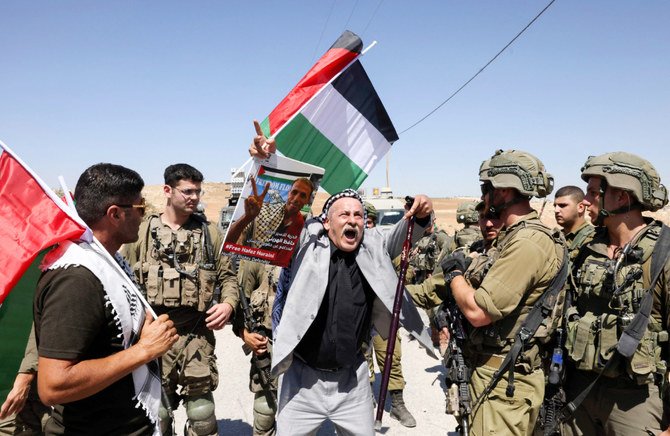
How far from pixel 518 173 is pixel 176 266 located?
111 inches

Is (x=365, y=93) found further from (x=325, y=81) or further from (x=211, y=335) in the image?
(x=211, y=335)

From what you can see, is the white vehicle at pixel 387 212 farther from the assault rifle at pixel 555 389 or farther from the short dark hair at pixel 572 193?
the assault rifle at pixel 555 389

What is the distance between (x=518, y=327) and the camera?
9.95ft

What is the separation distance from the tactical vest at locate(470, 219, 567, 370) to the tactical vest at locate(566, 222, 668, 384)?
0.58 ft

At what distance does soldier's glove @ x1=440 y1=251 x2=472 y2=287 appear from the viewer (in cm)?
318

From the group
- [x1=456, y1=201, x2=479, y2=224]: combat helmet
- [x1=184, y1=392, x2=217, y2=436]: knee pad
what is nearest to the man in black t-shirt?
[x1=184, y1=392, x2=217, y2=436]: knee pad

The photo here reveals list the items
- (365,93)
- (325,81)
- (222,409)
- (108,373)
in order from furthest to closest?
1. (222,409)
2. (365,93)
3. (325,81)
4. (108,373)

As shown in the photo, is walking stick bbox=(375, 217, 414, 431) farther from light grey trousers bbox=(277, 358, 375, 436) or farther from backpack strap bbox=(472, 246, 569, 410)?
backpack strap bbox=(472, 246, 569, 410)

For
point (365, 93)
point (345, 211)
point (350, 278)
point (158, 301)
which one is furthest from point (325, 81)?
point (158, 301)

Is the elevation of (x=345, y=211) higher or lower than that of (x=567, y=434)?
higher

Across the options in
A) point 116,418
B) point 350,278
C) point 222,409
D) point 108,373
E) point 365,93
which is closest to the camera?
point 108,373

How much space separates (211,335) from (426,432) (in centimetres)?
261

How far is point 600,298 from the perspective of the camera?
121 inches

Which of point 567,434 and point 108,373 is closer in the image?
point 108,373
